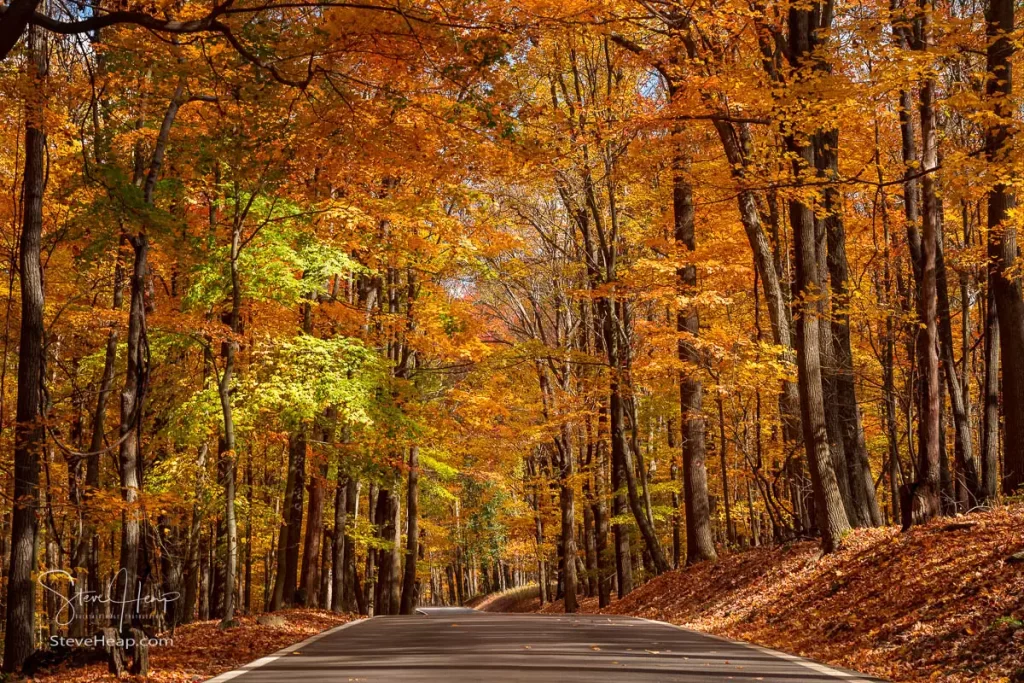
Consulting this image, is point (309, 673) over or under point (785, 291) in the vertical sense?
under

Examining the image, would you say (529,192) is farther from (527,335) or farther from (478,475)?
(478,475)

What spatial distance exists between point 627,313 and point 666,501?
1608cm

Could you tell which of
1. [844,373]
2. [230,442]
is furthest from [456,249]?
[844,373]

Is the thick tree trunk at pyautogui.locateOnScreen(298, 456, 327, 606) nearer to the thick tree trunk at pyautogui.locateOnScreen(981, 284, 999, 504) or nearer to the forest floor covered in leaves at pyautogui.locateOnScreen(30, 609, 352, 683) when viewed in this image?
the forest floor covered in leaves at pyautogui.locateOnScreen(30, 609, 352, 683)

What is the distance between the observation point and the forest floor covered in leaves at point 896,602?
837 cm

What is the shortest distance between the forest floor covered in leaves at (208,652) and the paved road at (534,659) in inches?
24.6

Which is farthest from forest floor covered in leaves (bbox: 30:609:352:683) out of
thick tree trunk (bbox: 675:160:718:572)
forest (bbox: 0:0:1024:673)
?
thick tree trunk (bbox: 675:160:718:572)

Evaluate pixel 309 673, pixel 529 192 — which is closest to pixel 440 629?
pixel 309 673

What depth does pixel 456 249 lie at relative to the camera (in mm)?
21141

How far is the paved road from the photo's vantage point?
314 inches

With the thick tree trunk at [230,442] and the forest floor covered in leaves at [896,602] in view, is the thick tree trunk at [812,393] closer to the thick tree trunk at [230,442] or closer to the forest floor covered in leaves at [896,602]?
the forest floor covered in leaves at [896,602]

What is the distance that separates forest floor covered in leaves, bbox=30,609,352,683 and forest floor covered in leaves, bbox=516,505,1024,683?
633 centimetres

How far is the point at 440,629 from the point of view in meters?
14.5

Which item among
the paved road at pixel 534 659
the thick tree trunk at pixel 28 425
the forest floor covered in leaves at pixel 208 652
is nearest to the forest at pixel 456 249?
the thick tree trunk at pixel 28 425
